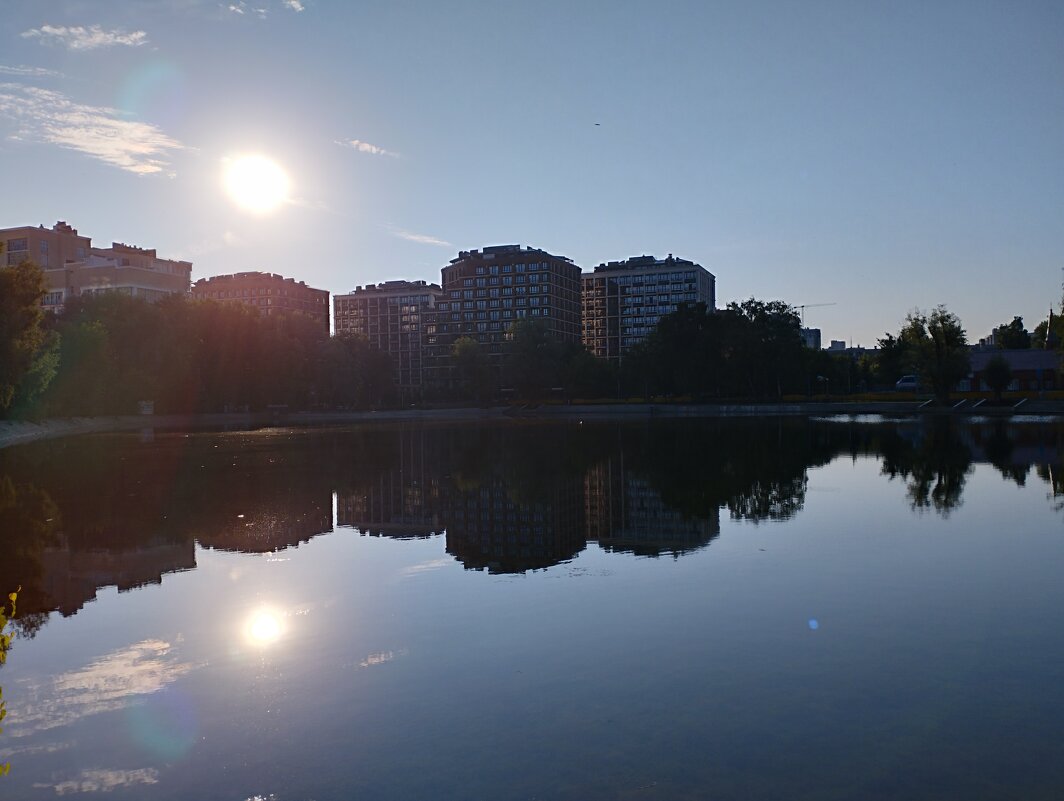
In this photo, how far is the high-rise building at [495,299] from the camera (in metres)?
166

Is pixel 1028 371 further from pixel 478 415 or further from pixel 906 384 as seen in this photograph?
Result: pixel 478 415

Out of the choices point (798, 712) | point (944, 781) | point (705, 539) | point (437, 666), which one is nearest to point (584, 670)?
point (437, 666)

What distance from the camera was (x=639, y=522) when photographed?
16219mm

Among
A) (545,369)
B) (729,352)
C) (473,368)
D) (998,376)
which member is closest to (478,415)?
(545,369)

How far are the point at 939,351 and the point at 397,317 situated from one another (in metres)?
128

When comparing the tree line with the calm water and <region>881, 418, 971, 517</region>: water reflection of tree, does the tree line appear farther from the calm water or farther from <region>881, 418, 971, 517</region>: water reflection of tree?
the calm water

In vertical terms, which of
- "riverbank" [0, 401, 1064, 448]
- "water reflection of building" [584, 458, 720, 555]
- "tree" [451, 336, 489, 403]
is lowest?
"water reflection of building" [584, 458, 720, 555]

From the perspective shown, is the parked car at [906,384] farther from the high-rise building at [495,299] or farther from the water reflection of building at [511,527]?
the water reflection of building at [511,527]

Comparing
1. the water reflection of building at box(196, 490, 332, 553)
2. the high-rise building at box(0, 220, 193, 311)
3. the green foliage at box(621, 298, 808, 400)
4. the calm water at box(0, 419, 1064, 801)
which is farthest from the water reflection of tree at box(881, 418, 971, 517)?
the high-rise building at box(0, 220, 193, 311)

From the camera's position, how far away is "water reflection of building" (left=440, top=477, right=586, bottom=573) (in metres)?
13.2

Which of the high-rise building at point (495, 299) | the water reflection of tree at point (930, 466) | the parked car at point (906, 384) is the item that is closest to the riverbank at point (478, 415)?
the parked car at point (906, 384)

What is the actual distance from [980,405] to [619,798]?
82.2m

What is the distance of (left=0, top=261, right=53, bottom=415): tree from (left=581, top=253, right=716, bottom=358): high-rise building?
438 ft

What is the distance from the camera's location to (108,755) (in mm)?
6168
